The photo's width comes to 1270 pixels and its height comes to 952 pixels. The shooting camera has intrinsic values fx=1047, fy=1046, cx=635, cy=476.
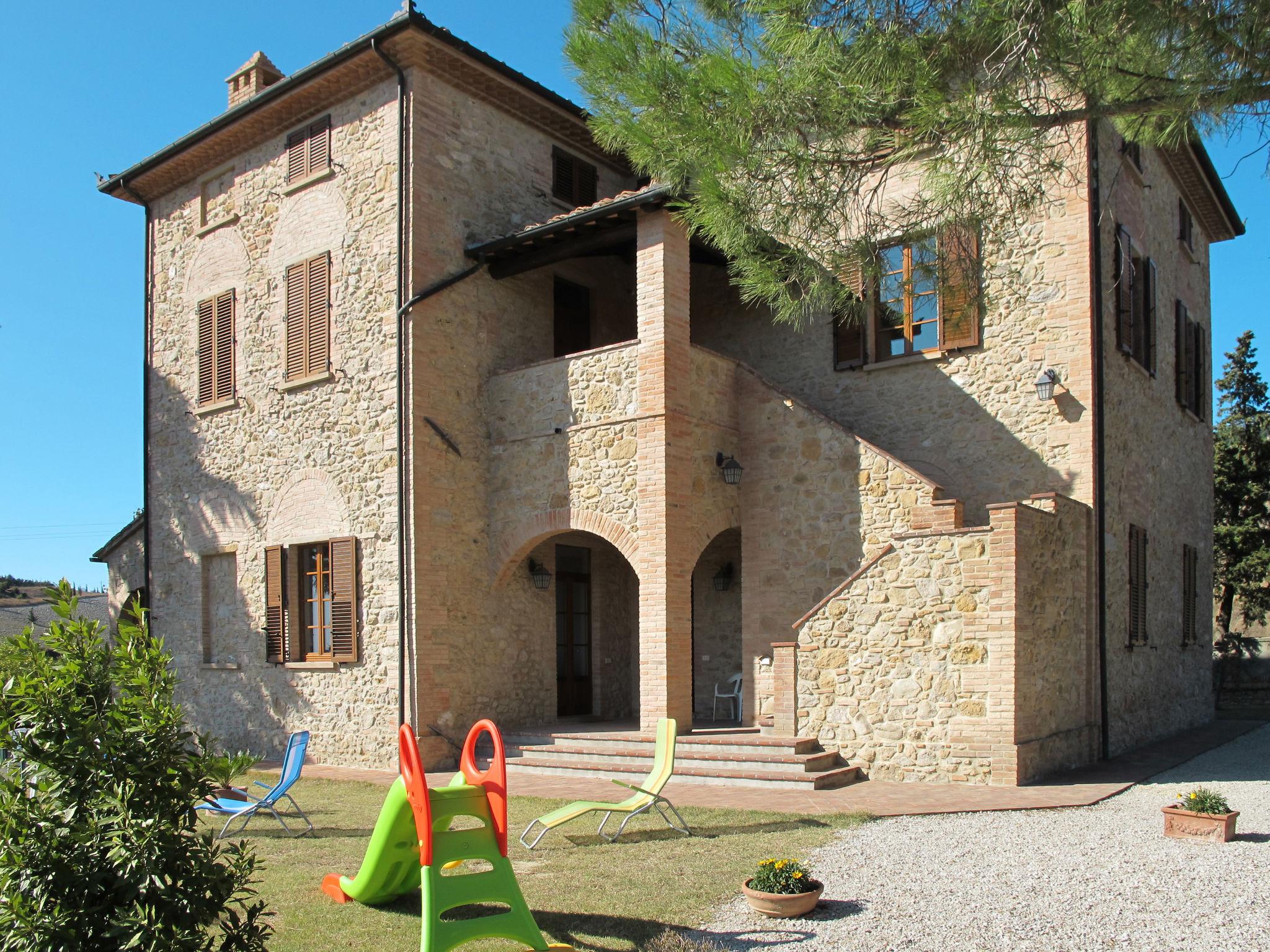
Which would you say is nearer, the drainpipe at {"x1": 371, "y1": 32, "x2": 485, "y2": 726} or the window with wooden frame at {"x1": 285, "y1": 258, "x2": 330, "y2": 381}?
the drainpipe at {"x1": 371, "y1": 32, "x2": 485, "y2": 726}

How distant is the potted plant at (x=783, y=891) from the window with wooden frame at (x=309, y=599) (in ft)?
26.1

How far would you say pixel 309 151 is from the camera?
1393 centimetres

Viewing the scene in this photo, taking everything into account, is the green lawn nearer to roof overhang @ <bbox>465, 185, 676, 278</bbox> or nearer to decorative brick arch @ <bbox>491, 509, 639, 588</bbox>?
decorative brick arch @ <bbox>491, 509, 639, 588</bbox>

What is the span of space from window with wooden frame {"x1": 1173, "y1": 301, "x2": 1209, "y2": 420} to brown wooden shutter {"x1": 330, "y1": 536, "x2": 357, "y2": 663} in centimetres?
1189

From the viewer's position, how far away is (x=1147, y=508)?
45.3ft

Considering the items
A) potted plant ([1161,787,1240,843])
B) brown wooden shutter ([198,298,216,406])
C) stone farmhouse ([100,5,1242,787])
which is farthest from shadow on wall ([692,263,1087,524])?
brown wooden shutter ([198,298,216,406])

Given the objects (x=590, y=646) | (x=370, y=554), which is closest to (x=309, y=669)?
(x=370, y=554)

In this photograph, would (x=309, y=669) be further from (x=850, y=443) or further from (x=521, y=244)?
(x=850, y=443)

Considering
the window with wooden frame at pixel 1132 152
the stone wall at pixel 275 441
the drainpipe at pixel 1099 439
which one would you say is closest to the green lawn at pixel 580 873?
the stone wall at pixel 275 441

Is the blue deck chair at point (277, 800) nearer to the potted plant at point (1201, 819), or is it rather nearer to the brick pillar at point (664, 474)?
the brick pillar at point (664, 474)

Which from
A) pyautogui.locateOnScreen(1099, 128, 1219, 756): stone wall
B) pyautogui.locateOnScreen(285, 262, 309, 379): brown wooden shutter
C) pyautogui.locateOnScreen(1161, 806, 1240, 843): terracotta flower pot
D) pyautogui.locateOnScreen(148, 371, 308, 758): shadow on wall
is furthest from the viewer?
pyautogui.locateOnScreen(148, 371, 308, 758): shadow on wall

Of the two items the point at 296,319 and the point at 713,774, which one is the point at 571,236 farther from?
the point at 713,774

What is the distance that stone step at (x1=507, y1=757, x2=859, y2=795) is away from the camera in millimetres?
9828

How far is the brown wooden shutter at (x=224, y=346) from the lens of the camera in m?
15.0
